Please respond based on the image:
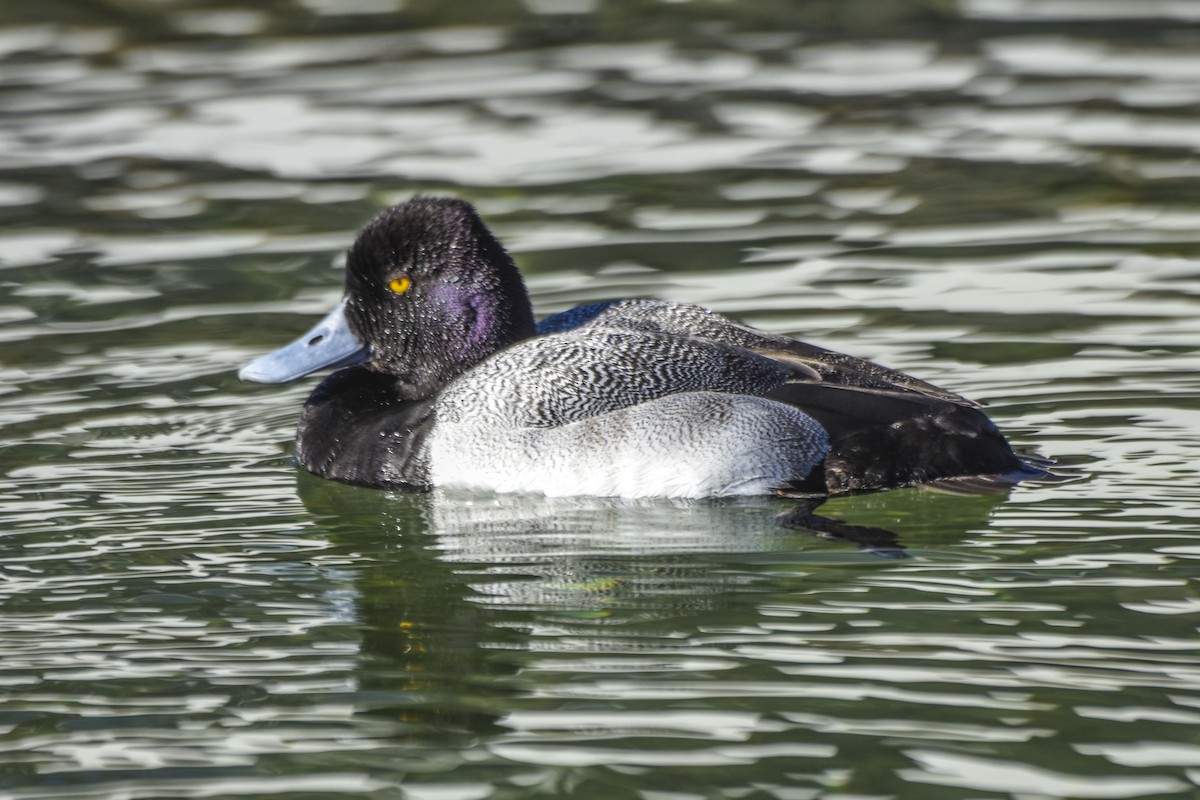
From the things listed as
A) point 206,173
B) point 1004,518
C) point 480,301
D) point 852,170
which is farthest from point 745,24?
point 1004,518

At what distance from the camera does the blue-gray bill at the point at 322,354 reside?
771cm

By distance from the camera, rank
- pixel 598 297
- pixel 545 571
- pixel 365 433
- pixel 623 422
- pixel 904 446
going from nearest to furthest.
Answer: pixel 545 571, pixel 904 446, pixel 623 422, pixel 365 433, pixel 598 297

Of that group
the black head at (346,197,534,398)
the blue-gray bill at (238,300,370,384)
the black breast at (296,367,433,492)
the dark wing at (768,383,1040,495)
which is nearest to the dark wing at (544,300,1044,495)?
the dark wing at (768,383,1040,495)

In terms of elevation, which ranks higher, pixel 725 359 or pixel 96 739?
pixel 725 359

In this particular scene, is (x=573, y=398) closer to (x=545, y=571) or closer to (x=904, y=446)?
(x=545, y=571)

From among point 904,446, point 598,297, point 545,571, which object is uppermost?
point 598,297

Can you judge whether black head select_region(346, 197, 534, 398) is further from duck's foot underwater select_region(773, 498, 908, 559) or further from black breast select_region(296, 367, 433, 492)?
duck's foot underwater select_region(773, 498, 908, 559)

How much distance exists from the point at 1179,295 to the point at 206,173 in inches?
235

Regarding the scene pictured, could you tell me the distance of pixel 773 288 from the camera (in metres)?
9.60

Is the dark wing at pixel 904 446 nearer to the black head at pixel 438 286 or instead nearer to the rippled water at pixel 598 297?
the rippled water at pixel 598 297

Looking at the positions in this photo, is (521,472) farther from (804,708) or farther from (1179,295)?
(1179,295)

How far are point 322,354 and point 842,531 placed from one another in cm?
250

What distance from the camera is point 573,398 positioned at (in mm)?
6820

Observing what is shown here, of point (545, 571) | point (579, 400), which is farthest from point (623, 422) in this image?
point (545, 571)
